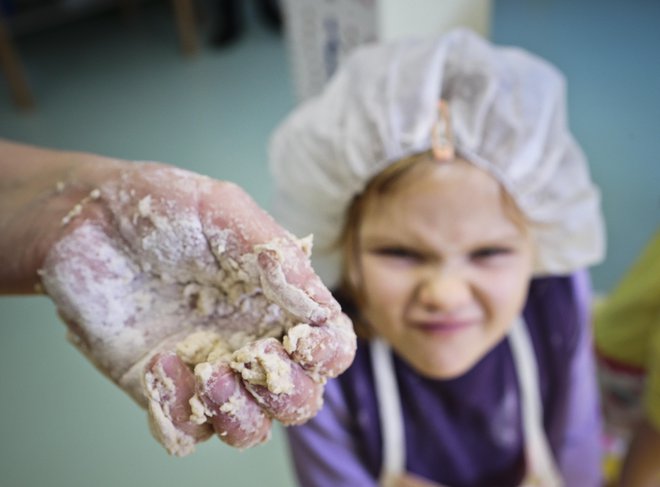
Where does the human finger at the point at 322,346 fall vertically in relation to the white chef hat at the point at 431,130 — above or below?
above

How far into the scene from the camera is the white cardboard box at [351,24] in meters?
0.85

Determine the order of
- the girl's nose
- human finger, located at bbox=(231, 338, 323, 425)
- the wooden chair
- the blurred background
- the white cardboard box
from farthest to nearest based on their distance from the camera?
1. the wooden chair
2. the white cardboard box
3. the blurred background
4. the girl's nose
5. human finger, located at bbox=(231, 338, 323, 425)

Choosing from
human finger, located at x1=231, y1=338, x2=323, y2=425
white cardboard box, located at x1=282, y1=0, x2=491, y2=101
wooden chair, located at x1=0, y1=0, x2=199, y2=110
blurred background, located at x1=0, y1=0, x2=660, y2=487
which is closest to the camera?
human finger, located at x1=231, y1=338, x2=323, y2=425

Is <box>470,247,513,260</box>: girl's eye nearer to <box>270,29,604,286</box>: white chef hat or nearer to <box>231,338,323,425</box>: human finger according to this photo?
<box>270,29,604,286</box>: white chef hat

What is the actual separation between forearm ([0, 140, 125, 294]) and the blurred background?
202mm

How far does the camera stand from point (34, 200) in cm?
44

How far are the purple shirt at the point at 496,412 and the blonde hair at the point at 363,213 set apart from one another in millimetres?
65

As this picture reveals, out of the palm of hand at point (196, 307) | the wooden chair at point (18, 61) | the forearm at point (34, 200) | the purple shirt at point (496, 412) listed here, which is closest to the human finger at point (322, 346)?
the palm of hand at point (196, 307)

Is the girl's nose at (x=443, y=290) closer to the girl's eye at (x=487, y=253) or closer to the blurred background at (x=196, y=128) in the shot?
the girl's eye at (x=487, y=253)

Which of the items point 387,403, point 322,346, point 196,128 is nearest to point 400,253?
point 387,403

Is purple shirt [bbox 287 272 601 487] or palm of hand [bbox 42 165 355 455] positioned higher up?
palm of hand [bbox 42 165 355 455]

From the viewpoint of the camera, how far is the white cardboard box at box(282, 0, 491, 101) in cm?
85

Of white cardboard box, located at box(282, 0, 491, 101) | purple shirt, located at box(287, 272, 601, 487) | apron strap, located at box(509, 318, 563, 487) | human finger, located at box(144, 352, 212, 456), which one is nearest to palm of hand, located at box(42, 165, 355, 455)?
human finger, located at box(144, 352, 212, 456)

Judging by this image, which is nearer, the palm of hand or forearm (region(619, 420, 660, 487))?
the palm of hand
